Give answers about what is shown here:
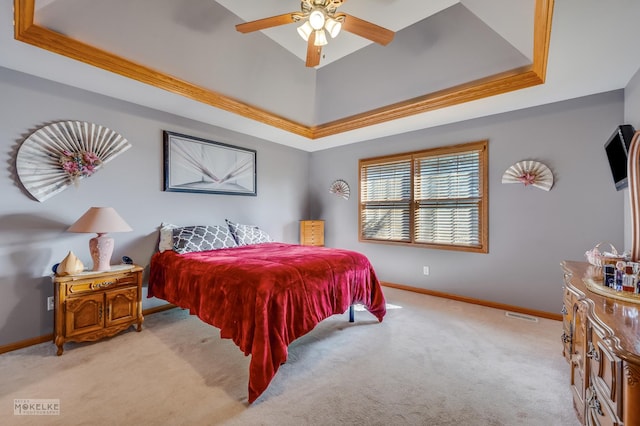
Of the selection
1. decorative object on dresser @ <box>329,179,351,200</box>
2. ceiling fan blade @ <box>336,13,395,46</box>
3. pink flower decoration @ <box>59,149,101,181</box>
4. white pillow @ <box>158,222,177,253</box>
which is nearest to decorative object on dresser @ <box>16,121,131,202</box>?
pink flower decoration @ <box>59,149,101,181</box>

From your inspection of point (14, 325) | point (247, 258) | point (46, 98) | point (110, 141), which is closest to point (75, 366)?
point (14, 325)

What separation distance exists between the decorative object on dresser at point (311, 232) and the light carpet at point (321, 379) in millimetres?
2340

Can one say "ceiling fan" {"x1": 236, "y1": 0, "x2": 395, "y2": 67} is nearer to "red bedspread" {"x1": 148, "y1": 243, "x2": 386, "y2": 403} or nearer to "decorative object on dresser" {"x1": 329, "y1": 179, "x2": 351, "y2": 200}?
"red bedspread" {"x1": 148, "y1": 243, "x2": 386, "y2": 403}

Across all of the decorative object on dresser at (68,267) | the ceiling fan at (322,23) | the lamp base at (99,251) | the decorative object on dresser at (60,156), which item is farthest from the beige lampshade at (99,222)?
the ceiling fan at (322,23)

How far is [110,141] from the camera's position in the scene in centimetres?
300

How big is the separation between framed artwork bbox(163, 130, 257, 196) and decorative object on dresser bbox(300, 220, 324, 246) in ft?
3.81

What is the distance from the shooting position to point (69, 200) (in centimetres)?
276

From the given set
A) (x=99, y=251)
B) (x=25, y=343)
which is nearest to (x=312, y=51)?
(x=99, y=251)

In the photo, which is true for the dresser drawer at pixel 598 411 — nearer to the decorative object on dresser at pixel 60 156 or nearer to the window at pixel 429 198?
the window at pixel 429 198

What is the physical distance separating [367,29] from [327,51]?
152cm

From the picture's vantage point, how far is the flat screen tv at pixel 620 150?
2066mm

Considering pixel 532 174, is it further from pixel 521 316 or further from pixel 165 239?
pixel 165 239

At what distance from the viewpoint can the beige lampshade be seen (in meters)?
2.49

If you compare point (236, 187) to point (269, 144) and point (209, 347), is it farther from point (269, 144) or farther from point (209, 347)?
point (209, 347)
